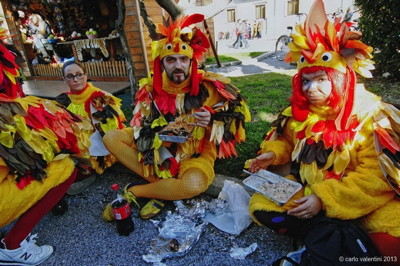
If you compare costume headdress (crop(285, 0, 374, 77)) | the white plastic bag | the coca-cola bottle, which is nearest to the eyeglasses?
the coca-cola bottle

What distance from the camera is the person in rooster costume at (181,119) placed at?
242 cm

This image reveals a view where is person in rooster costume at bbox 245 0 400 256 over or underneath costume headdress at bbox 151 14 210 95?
underneath

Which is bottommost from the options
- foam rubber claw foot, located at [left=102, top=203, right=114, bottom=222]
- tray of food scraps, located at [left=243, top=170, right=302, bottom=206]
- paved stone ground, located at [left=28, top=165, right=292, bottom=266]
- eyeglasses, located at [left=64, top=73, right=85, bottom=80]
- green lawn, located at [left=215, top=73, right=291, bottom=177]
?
paved stone ground, located at [left=28, top=165, right=292, bottom=266]

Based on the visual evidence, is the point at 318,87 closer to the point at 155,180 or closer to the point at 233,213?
the point at 233,213

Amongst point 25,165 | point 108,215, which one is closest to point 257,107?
point 108,215

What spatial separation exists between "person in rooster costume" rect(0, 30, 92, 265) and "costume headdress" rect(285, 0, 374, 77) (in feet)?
6.14

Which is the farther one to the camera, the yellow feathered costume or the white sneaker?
the yellow feathered costume

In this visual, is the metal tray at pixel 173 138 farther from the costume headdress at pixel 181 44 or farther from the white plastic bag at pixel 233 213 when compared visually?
the white plastic bag at pixel 233 213

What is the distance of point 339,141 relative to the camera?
1778 millimetres

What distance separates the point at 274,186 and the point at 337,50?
0.97 meters

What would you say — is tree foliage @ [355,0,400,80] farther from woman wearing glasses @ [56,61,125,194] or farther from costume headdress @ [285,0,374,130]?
woman wearing glasses @ [56,61,125,194]

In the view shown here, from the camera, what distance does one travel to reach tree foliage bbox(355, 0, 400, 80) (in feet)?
15.1

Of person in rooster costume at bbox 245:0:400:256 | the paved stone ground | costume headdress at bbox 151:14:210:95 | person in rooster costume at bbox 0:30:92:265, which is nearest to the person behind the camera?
person in rooster costume at bbox 245:0:400:256

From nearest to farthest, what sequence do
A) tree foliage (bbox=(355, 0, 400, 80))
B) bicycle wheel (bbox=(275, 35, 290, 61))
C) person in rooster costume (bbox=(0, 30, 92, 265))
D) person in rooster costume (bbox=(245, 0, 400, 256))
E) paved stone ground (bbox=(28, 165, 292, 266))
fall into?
person in rooster costume (bbox=(245, 0, 400, 256))
person in rooster costume (bbox=(0, 30, 92, 265))
paved stone ground (bbox=(28, 165, 292, 266))
tree foliage (bbox=(355, 0, 400, 80))
bicycle wheel (bbox=(275, 35, 290, 61))
